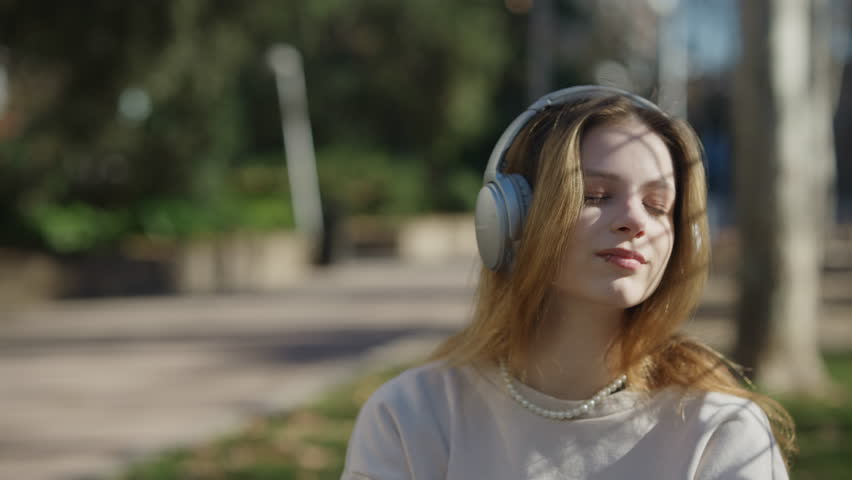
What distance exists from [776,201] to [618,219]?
19.6ft

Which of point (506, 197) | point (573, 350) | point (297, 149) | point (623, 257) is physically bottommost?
point (573, 350)

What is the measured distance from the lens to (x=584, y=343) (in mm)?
1823

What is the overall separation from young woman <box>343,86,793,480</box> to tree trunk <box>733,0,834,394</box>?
5.74 m

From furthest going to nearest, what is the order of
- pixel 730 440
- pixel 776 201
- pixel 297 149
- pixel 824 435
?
pixel 297 149, pixel 776 201, pixel 824 435, pixel 730 440

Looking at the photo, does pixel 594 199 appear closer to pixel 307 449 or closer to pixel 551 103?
pixel 551 103

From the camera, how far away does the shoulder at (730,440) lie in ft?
5.49

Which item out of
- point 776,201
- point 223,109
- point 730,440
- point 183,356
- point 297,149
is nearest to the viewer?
point 730,440

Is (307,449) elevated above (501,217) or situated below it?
below

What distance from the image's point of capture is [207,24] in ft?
34.8

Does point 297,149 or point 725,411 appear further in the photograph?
point 297,149

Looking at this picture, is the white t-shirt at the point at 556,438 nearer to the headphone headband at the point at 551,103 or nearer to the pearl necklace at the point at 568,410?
the pearl necklace at the point at 568,410

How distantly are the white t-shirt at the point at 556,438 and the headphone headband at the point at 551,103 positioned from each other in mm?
369

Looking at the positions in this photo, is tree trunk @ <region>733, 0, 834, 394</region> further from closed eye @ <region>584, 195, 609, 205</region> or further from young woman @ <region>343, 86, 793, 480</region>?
closed eye @ <region>584, 195, 609, 205</region>

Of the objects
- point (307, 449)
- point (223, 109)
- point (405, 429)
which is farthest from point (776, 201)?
point (223, 109)
